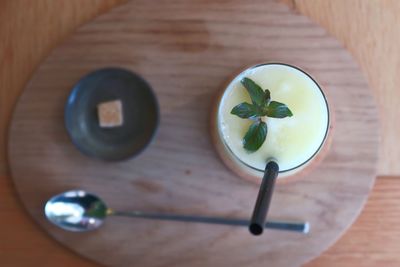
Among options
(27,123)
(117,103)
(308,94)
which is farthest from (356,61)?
(27,123)

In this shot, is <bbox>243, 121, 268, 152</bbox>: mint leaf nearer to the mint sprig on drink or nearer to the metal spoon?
the mint sprig on drink

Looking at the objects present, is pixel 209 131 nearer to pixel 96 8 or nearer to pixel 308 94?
pixel 308 94

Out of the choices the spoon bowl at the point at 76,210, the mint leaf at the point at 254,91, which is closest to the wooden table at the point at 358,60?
the spoon bowl at the point at 76,210

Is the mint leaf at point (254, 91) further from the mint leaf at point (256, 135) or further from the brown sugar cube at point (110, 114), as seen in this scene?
the brown sugar cube at point (110, 114)

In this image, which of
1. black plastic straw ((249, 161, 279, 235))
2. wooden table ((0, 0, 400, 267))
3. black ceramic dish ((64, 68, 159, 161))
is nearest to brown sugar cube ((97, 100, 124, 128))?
black ceramic dish ((64, 68, 159, 161))

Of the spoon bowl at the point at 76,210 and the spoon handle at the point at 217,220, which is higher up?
the spoon handle at the point at 217,220

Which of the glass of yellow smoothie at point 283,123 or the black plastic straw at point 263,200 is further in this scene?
the glass of yellow smoothie at point 283,123

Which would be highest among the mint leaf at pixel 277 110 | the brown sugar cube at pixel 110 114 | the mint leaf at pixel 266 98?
the mint leaf at pixel 266 98

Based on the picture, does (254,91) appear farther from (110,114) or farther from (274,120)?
(110,114)
